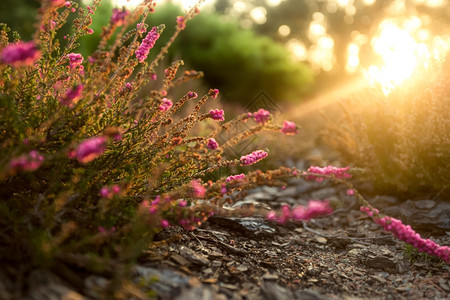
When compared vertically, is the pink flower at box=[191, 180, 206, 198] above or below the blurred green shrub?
below

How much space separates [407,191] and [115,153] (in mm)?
2659

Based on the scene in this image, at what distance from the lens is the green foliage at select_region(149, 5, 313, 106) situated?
43.5 ft

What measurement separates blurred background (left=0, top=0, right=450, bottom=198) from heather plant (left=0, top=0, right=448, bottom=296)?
1627mm

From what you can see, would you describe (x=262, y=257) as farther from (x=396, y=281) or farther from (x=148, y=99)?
(x=148, y=99)

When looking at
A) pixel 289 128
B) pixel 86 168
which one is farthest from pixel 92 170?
pixel 289 128

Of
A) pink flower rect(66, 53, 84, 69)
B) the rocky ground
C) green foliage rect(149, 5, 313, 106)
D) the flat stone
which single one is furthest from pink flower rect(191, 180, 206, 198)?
green foliage rect(149, 5, 313, 106)

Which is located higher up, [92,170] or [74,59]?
[74,59]

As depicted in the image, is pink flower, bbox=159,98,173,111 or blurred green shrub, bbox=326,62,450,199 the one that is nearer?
pink flower, bbox=159,98,173,111

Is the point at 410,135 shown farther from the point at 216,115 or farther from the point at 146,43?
the point at 146,43

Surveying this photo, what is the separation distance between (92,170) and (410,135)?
9.07 ft

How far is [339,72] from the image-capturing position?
2133cm

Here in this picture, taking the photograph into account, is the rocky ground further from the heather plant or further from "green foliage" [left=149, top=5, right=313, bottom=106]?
"green foliage" [left=149, top=5, right=313, bottom=106]

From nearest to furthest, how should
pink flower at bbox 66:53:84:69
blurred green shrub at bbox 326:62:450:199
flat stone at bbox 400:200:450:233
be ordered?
pink flower at bbox 66:53:84:69, flat stone at bbox 400:200:450:233, blurred green shrub at bbox 326:62:450:199

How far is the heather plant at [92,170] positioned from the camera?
146cm
